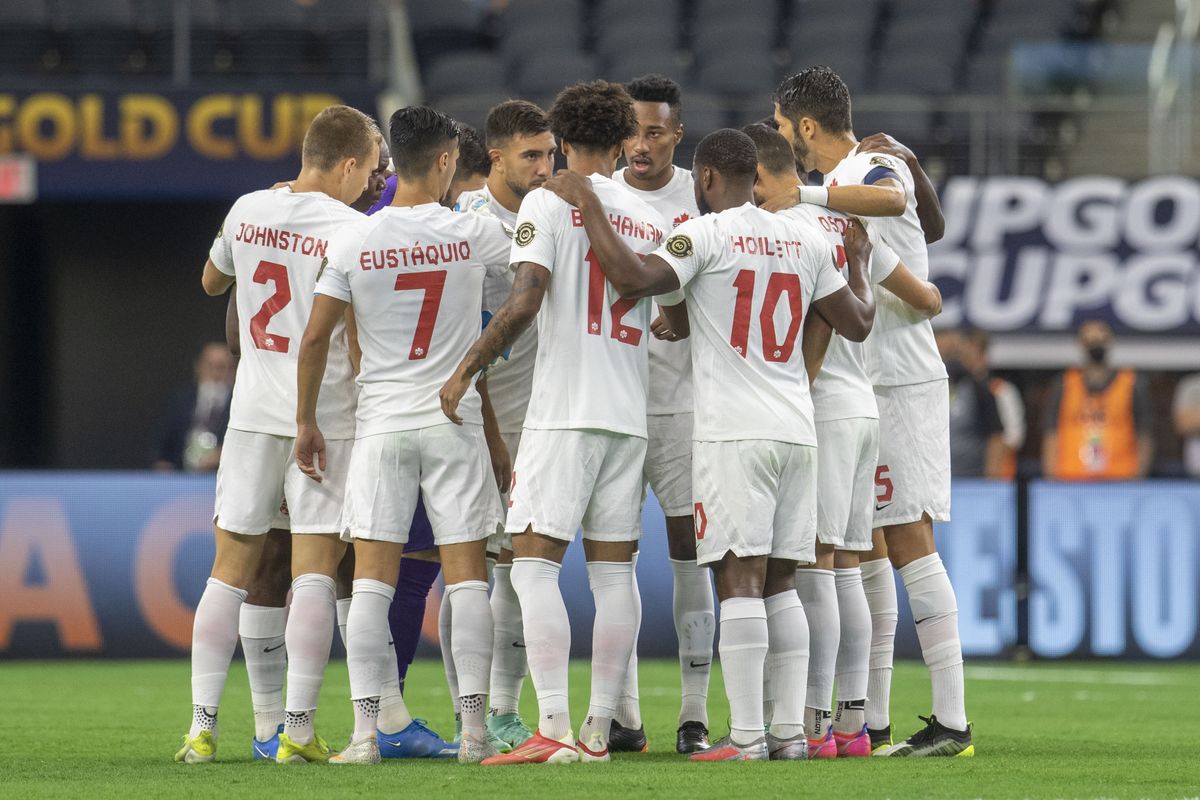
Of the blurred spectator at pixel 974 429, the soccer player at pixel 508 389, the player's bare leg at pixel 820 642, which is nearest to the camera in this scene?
the player's bare leg at pixel 820 642

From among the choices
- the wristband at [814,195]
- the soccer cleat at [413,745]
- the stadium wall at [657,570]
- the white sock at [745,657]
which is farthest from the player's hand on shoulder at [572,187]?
the stadium wall at [657,570]

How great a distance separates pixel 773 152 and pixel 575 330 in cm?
109

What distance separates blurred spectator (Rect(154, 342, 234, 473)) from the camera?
1363 cm

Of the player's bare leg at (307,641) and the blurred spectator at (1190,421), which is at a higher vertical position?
the blurred spectator at (1190,421)

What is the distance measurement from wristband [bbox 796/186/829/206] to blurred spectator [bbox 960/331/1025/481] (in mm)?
6905

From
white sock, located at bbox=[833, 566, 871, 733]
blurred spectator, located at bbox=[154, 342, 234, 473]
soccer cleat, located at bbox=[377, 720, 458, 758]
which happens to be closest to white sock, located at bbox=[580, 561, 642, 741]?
soccer cleat, located at bbox=[377, 720, 458, 758]

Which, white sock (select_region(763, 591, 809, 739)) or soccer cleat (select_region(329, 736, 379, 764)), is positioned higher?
→ white sock (select_region(763, 591, 809, 739))

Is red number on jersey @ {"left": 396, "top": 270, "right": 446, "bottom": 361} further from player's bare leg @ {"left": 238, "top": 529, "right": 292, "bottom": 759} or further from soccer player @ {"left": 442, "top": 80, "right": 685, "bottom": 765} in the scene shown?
player's bare leg @ {"left": 238, "top": 529, "right": 292, "bottom": 759}

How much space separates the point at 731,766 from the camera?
6.16 meters

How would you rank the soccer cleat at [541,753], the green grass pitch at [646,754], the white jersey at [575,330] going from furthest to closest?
the white jersey at [575,330] < the soccer cleat at [541,753] < the green grass pitch at [646,754]

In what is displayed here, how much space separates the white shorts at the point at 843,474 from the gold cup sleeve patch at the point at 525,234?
134 cm

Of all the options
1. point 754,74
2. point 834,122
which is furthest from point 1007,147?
point 834,122

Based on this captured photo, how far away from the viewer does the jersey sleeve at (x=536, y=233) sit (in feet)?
20.3

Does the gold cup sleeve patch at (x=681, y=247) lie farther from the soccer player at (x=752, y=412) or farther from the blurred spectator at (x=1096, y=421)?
the blurred spectator at (x=1096, y=421)
